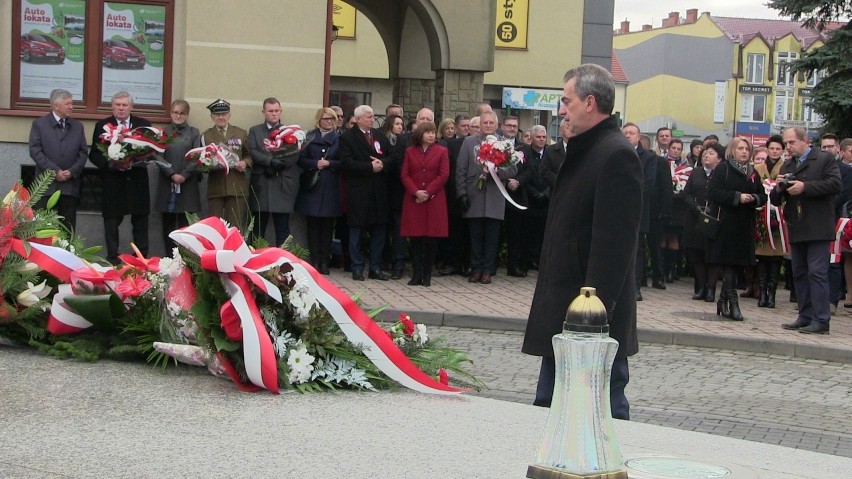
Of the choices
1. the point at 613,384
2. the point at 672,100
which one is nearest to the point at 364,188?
the point at 613,384

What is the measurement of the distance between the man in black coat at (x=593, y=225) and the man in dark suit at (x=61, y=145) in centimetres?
912

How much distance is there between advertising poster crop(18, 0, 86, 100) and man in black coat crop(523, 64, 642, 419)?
1054cm

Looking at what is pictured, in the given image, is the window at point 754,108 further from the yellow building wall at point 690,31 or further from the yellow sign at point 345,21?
the yellow sign at point 345,21

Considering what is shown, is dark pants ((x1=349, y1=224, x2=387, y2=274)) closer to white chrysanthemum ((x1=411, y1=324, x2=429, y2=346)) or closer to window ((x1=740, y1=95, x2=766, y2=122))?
white chrysanthemum ((x1=411, y1=324, x2=429, y2=346))

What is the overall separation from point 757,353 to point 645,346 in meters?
1.02

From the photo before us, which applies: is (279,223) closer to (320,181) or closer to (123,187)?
(320,181)

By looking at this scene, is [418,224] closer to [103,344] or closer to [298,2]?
[298,2]

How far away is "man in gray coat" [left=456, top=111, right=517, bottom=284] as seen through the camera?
15242mm

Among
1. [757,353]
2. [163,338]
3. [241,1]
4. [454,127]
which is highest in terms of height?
[241,1]

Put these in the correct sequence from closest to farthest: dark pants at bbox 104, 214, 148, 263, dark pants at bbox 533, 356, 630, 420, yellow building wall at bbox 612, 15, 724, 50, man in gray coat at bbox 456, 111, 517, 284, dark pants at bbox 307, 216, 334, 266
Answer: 1. dark pants at bbox 533, 356, 630, 420
2. dark pants at bbox 104, 214, 148, 263
3. dark pants at bbox 307, 216, 334, 266
4. man in gray coat at bbox 456, 111, 517, 284
5. yellow building wall at bbox 612, 15, 724, 50

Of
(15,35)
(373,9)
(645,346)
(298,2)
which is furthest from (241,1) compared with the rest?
(373,9)

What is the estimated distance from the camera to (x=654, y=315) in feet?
45.4

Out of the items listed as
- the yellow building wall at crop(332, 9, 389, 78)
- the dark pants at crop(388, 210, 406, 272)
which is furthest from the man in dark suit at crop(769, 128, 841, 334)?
the yellow building wall at crop(332, 9, 389, 78)

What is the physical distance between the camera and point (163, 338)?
6.80m
